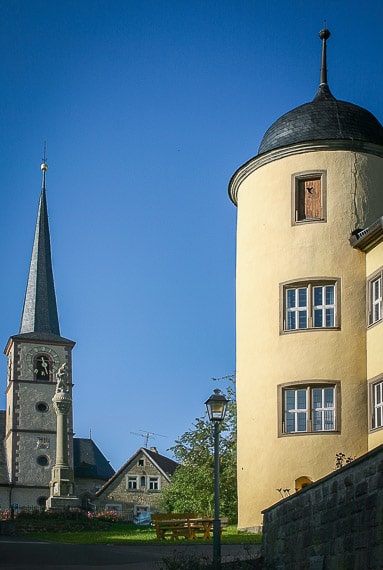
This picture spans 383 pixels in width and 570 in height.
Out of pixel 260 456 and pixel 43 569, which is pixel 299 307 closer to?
pixel 260 456

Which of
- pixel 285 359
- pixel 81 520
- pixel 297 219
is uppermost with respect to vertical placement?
pixel 297 219

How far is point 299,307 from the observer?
26469 millimetres

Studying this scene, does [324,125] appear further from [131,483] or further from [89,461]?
[89,461]

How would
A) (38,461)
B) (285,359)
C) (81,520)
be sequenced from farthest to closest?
(38,461) → (81,520) → (285,359)

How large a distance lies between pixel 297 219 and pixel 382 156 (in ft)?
9.16

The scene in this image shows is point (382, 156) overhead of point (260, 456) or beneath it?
overhead

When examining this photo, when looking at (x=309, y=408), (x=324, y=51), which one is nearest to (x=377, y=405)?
(x=309, y=408)

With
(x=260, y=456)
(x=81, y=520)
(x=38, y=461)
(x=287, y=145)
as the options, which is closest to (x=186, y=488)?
(x=81, y=520)

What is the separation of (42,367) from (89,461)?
35.8 feet

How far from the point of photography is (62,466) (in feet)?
210

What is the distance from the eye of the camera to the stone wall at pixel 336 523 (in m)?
10.9

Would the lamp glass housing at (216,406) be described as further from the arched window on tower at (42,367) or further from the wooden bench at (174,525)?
the arched window on tower at (42,367)

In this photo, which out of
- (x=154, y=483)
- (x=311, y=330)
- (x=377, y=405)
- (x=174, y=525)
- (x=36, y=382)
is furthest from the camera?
(x=36, y=382)

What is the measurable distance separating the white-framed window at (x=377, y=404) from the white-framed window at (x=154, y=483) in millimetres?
63381
